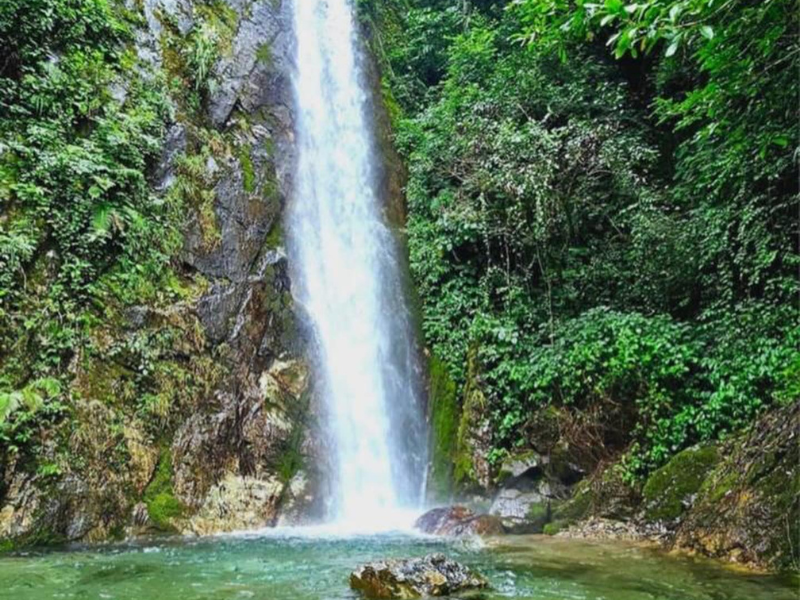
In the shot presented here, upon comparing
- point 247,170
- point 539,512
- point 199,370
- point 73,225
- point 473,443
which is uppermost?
point 247,170

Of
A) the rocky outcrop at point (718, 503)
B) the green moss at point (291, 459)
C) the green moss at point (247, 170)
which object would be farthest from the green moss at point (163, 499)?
the green moss at point (247, 170)

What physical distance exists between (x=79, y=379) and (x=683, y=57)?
10711mm

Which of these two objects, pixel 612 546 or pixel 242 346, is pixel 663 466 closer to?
pixel 612 546

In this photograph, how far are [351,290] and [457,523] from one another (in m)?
5.41

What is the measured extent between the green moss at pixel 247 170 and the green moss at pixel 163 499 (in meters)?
5.19

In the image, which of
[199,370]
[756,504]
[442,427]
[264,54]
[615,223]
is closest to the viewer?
[756,504]

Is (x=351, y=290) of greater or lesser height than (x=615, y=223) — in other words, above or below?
below

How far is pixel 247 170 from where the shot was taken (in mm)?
11664

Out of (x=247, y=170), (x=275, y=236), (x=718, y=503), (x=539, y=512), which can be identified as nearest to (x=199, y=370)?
(x=275, y=236)

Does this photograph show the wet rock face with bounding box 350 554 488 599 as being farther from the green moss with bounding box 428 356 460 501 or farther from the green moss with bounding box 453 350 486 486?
the green moss with bounding box 428 356 460 501

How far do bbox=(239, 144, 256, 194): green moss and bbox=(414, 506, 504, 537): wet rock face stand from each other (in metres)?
6.67

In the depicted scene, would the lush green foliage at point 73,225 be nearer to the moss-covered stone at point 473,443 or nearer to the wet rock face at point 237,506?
the wet rock face at point 237,506

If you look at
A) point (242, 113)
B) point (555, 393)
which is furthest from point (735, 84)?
point (242, 113)

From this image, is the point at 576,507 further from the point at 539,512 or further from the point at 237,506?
the point at 237,506
